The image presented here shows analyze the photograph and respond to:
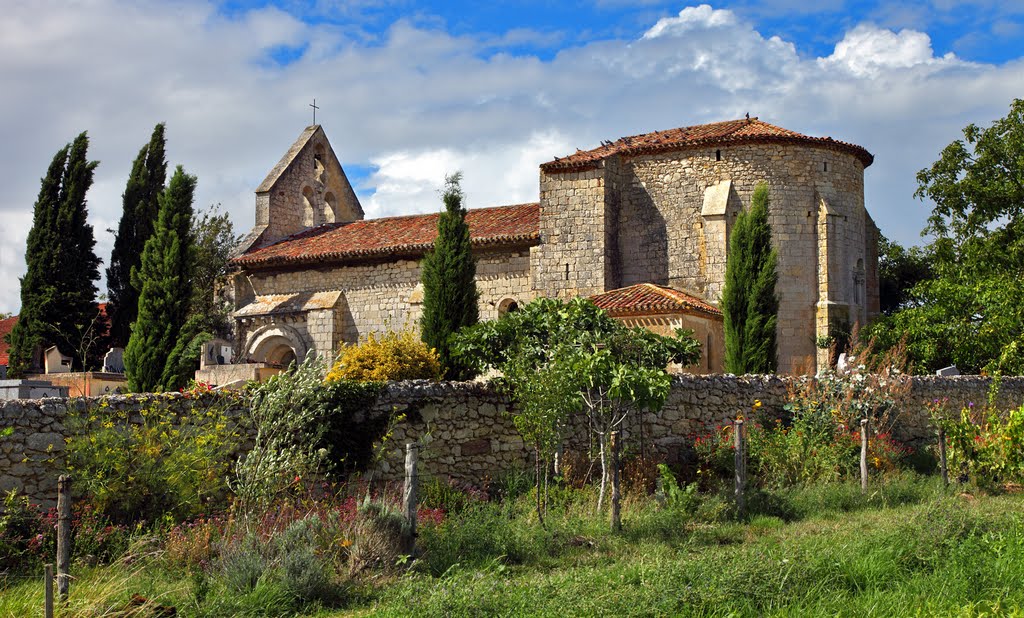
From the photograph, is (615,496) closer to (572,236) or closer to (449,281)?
(449,281)

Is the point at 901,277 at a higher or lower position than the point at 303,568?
higher

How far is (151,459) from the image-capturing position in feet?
33.2

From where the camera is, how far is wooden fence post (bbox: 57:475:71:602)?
24.4 ft

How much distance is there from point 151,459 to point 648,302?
13.4m

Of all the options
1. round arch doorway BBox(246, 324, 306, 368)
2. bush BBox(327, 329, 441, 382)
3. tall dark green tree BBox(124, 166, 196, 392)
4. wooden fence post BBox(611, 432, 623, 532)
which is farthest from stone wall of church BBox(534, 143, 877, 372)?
wooden fence post BBox(611, 432, 623, 532)

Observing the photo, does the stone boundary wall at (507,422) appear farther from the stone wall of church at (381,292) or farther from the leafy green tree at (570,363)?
the stone wall of church at (381,292)

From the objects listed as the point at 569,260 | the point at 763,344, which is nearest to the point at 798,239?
the point at 763,344

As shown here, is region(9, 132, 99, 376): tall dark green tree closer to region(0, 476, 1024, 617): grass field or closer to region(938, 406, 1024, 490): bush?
region(0, 476, 1024, 617): grass field

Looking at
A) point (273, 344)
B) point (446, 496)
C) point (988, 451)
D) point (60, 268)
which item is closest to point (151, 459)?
point (446, 496)

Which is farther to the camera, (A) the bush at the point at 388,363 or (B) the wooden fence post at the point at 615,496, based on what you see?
(A) the bush at the point at 388,363

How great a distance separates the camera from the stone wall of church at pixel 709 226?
78.2 ft

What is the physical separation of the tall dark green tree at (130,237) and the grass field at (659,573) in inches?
909

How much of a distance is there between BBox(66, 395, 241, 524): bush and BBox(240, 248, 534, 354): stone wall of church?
49.7 ft

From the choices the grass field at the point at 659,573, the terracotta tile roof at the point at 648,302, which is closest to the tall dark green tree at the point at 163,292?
the terracotta tile roof at the point at 648,302
